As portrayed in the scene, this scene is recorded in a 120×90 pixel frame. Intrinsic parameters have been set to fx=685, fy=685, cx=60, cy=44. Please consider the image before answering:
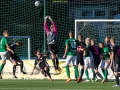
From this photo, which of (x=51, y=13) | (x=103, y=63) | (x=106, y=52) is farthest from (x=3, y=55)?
(x=51, y=13)

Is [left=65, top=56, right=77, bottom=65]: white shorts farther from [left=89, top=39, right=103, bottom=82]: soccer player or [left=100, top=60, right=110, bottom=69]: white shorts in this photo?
[left=100, top=60, right=110, bottom=69]: white shorts

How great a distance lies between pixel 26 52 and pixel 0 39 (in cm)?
132

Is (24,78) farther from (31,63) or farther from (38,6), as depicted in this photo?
(38,6)

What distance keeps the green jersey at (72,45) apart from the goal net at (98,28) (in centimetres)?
254

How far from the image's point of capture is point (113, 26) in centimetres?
2981

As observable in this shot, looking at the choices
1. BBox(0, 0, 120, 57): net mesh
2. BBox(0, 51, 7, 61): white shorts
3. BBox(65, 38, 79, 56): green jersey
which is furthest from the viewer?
BBox(0, 0, 120, 57): net mesh

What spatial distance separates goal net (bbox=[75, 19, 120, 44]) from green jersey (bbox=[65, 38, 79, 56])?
2539 mm

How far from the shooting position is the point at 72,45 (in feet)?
86.9

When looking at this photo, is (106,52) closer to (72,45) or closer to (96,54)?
(96,54)

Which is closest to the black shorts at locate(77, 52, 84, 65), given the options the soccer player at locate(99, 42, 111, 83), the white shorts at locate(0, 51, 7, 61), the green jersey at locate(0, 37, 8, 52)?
the soccer player at locate(99, 42, 111, 83)

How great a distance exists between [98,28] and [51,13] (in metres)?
5.65

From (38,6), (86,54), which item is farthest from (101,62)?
(38,6)

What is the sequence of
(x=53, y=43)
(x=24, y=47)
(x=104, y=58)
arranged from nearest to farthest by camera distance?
(x=104, y=58), (x=53, y=43), (x=24, y=47)

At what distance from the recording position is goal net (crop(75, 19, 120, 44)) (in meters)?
29.2
